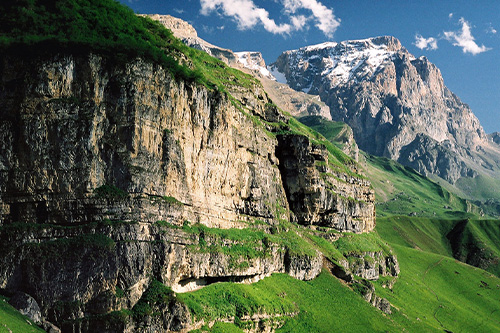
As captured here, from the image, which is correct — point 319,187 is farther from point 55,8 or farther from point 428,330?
point 55,8

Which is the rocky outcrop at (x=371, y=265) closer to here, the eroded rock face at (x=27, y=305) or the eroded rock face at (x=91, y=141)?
the eroded rock face at (x=91, y=141)

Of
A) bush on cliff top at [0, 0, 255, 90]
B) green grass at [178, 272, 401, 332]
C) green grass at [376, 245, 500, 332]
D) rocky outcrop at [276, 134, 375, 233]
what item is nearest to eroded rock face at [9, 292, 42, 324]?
green grass at [178, 272, 401, 332]

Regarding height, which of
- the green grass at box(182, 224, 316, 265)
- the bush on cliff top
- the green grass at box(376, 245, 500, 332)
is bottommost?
the green grass at box(376, 245, 500, 332)

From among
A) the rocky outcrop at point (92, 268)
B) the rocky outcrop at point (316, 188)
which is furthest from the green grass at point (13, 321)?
the rocky outcrop at point (316, 188)

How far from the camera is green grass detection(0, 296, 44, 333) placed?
50750 millimetres

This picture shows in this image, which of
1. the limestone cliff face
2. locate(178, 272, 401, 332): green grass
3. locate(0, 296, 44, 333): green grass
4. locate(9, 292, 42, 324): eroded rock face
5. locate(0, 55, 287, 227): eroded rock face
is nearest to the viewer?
locate(0, 296, 44, 333): green grass

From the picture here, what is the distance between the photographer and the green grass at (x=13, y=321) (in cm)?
5075

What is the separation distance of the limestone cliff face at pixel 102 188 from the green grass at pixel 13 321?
362 centimetres

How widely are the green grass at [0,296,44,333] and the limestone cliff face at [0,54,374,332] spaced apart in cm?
362

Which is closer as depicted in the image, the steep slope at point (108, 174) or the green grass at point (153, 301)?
the steep slope at point (108, 174)

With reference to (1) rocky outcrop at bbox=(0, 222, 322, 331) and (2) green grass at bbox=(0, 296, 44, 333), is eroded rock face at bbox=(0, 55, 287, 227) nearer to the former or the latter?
(1) rocky outcrop at bbox=(0, 222, 322, 331)

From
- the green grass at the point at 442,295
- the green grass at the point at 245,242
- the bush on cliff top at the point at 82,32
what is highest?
the bush on cliff top at the point at 82,32

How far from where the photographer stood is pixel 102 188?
65125 millimetres

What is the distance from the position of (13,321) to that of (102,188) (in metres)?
18.9
